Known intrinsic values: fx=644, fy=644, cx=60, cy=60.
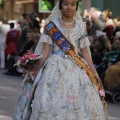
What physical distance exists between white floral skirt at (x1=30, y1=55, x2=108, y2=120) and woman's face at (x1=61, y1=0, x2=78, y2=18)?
50cm

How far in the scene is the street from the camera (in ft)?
34.9

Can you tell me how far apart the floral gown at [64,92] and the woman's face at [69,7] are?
19cm

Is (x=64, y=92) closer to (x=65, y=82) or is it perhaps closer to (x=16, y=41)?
(x=65, y=82)

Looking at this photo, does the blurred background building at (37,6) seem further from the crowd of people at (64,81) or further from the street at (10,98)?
the crowd of people at (64,81)

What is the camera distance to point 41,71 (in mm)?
7160

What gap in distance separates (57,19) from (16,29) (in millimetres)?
13416

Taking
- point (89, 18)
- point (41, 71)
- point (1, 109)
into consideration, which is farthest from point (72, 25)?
point (89, 18)

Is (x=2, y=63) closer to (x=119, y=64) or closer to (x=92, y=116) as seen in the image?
(x=119, y=64)

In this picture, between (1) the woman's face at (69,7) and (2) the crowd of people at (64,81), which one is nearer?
(2) the crowd of people at (64,81)

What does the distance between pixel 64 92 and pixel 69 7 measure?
935 mm

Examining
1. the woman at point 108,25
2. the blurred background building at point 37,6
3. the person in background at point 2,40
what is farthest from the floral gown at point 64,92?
the blurred background building at point 37,6

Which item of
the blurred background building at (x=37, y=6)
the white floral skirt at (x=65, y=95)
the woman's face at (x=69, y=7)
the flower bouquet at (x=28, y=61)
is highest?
the woman's face at (x=69, y=7)

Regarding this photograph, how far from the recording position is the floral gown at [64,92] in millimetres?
6941

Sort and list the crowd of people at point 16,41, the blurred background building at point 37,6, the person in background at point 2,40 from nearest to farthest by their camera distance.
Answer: the crowd of people at point 16,41, the person in background at point 2,40, the blurred background building at point 37,6
